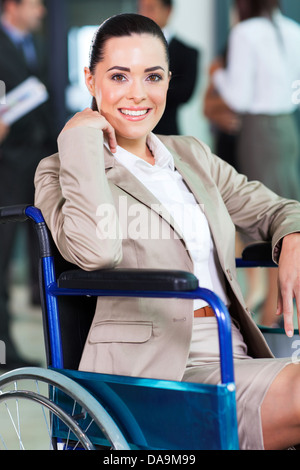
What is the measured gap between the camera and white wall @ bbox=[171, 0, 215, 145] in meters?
4.70

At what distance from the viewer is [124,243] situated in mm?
1445

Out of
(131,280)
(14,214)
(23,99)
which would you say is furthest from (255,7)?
(131,280)

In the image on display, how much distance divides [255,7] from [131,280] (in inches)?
117

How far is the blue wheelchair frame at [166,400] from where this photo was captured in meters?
1.18

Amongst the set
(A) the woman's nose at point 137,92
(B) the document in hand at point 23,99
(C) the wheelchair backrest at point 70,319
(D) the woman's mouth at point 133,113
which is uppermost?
(B) the document in hand at point 23,99

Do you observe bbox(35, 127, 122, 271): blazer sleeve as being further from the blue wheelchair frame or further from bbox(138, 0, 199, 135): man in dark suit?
bbox(138, 0, 199, 135): man in dark suit

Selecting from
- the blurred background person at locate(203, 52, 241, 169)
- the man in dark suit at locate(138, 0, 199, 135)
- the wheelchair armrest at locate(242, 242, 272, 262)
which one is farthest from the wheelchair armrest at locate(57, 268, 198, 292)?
the blurred background person at locate(203, 52, 241, 169)

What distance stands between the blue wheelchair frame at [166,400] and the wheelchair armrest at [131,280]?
19mm

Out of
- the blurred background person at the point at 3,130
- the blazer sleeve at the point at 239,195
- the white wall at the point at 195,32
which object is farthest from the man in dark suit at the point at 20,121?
the blazer sleeve at the point at 239,195

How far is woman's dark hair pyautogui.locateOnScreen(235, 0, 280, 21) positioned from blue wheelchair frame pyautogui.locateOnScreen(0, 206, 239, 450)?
2.82 m

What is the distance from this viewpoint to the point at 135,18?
1531 mm

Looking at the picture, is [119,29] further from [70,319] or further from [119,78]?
[70,319]

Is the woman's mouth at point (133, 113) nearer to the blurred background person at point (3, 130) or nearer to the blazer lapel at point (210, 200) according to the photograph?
the blazer lapel at point (210, 200)
